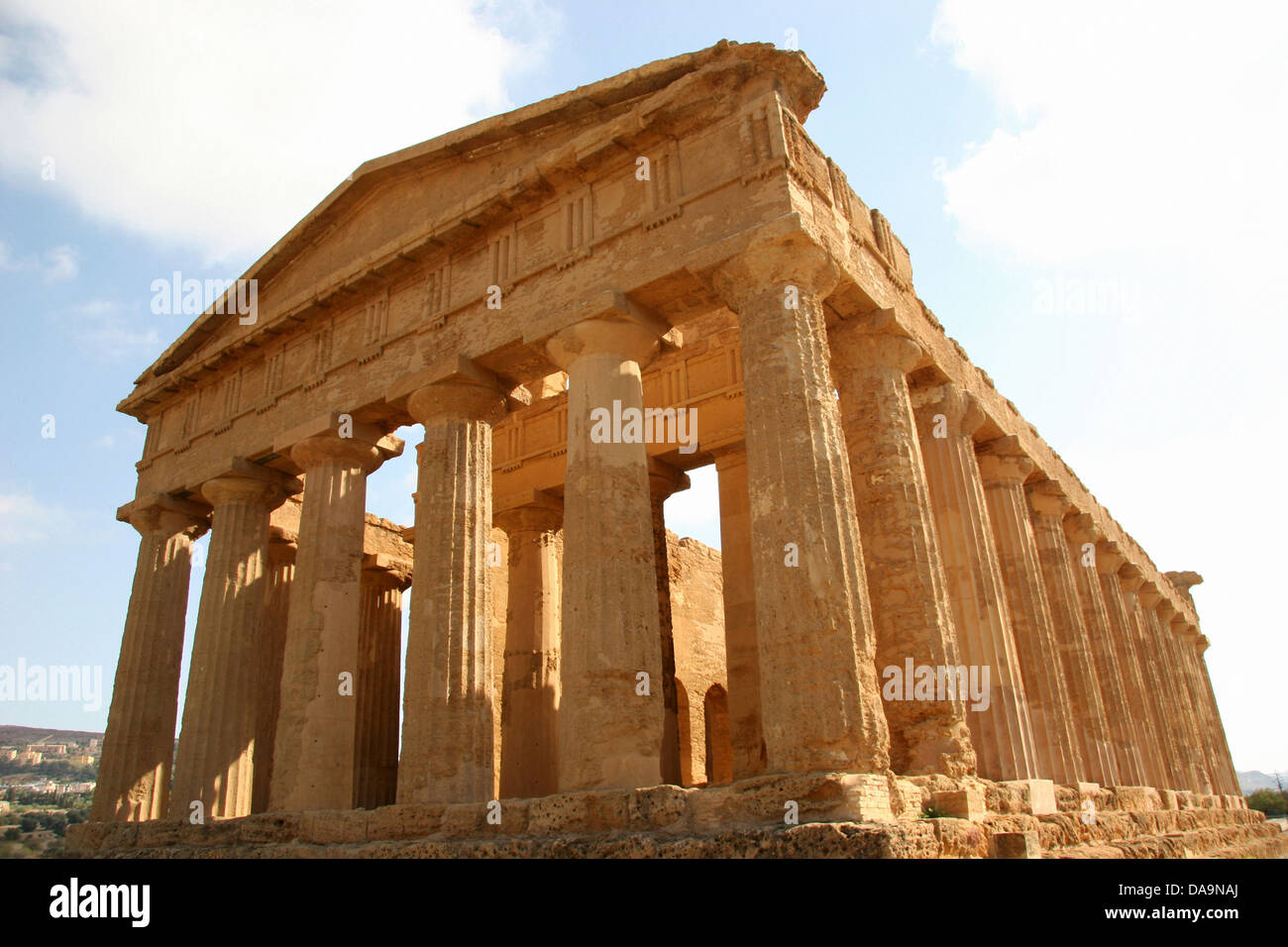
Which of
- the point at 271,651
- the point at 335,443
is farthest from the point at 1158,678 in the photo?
the point at 271,651

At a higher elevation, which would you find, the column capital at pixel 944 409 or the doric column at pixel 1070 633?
the column capital at pixel 944 409

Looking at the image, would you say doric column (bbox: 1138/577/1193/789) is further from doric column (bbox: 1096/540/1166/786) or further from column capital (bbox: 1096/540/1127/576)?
column capital (bbox: 1096/540/1127/576)

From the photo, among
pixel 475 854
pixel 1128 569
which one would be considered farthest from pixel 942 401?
pixel 1128 569

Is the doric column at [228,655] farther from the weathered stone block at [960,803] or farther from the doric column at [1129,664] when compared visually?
the doric column at [1129,664]

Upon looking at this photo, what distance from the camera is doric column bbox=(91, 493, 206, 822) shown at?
1477 centimetres

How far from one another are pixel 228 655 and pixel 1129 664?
16334mm

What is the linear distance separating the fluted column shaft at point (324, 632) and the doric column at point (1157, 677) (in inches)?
586

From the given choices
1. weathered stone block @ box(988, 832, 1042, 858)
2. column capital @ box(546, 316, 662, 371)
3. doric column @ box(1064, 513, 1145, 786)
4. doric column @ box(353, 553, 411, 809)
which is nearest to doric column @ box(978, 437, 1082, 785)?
doric column @ box(1064, 513, 1145, 786)

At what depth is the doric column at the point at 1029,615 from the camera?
42.0 feet

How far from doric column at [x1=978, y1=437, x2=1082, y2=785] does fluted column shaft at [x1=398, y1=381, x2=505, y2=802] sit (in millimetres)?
7022

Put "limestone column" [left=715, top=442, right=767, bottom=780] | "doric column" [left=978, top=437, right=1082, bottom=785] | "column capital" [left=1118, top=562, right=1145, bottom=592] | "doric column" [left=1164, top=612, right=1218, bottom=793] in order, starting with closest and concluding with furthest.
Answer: "doric column" [left=978, top=437, right=1082, bottom=785] → "limestone column" [left=715, top=442, right=767, bottom=780] → "doric column" [left=1164, top=612, right=1218, bottom=793] → "column capital" [left=1118, top=562, right=1145, bottom=592]

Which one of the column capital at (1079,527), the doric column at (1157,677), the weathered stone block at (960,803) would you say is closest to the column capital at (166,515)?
the weathered stone block at (960,803)

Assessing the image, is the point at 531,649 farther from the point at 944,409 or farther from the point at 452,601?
the point at 944,409
